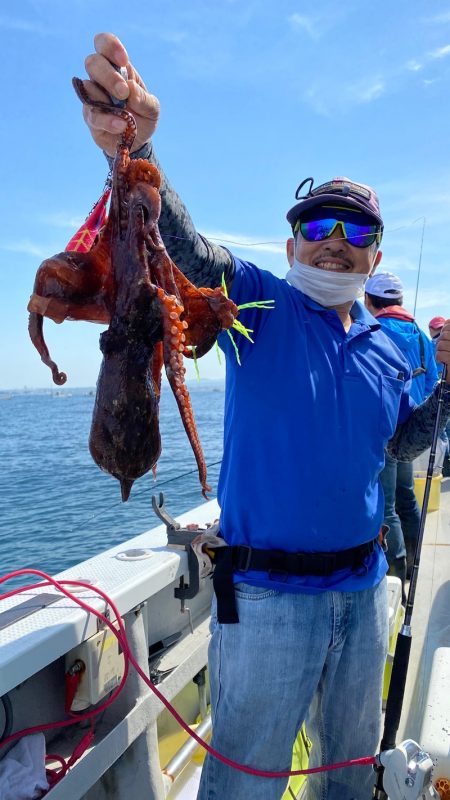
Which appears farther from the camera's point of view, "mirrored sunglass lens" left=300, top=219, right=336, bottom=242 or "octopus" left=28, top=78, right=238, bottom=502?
"mirrored sunglass lens" left=300, top=219, right=336, bottom=242

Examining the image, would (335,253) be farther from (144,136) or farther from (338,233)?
(144,136)

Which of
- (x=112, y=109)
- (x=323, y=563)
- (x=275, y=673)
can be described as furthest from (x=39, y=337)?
(x=275, y=673)

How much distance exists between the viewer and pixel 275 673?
2.17 meters

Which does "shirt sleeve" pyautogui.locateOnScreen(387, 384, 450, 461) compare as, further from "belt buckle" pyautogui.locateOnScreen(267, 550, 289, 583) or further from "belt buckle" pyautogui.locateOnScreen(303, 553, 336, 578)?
"belt buckle" pyautogui.locateOnScreen(267, 550, 289, 583)

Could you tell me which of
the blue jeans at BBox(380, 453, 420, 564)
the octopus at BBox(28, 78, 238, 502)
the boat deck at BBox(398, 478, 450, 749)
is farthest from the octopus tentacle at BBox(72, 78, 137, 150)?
the blue jeans at BBox(380, 453, 420, 564)

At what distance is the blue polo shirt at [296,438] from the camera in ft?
7.36

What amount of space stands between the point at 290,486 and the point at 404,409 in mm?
1148

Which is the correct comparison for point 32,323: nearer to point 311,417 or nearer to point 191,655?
point 311,417

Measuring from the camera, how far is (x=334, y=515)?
7.55 ft

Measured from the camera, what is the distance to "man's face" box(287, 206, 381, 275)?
102 inches

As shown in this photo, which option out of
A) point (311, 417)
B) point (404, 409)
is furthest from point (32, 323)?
point (404, 409)

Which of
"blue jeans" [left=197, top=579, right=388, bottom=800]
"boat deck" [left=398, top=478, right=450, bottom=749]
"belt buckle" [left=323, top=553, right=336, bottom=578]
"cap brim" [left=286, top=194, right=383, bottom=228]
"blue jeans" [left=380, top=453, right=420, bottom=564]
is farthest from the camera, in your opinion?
"blue jeans" [left=380, top=453, right=420, bottom=564]

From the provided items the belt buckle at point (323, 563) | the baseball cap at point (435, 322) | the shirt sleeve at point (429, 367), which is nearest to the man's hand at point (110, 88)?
the belt buckle at point (323, 563)

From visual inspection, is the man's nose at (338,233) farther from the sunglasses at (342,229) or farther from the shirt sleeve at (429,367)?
the shirt sleeve at (429,367)
